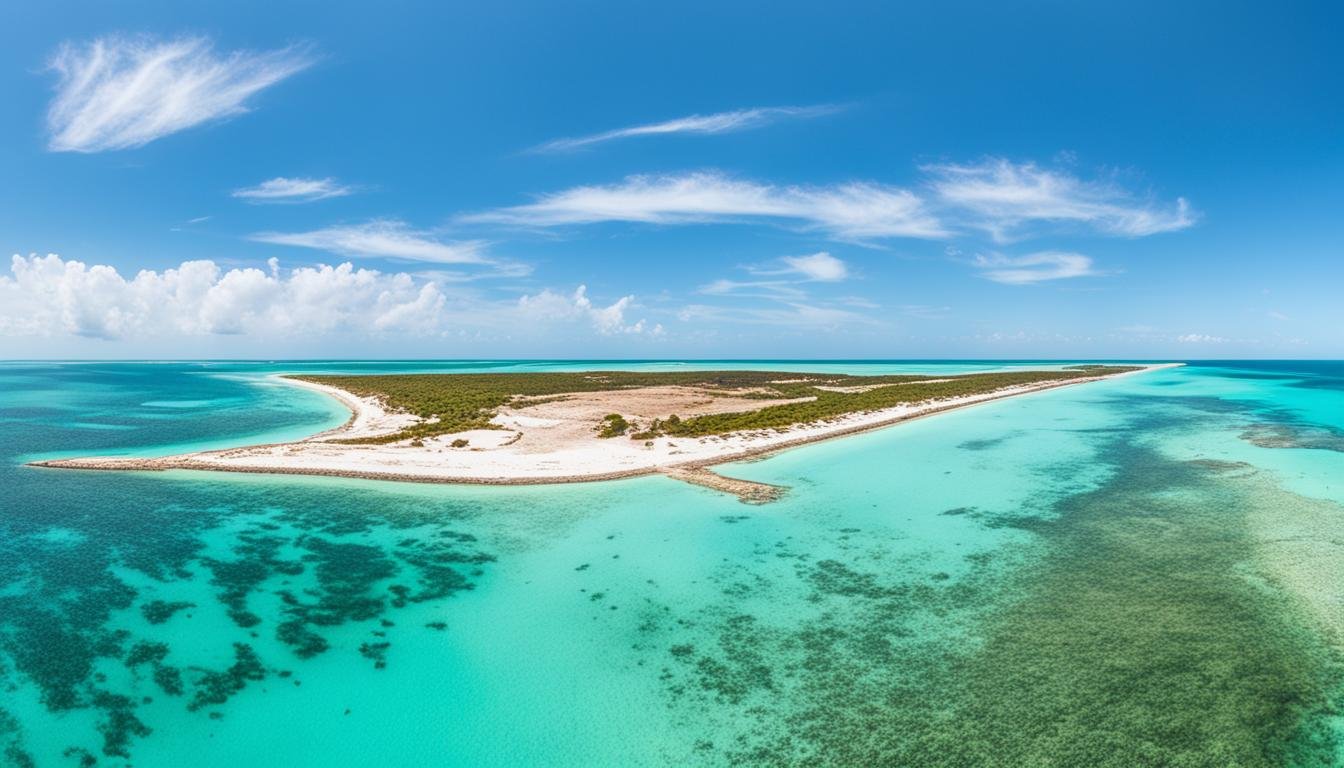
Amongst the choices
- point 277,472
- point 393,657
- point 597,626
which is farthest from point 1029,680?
point 277,472

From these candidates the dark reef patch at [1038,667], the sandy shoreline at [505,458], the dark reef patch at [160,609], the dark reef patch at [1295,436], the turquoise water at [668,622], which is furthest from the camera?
the dark reef patch at [1295,436]

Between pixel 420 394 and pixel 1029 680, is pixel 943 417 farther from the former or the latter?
pixel 420 394

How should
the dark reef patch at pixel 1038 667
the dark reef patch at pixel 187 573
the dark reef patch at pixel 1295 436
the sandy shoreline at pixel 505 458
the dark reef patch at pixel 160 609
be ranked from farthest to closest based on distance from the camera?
the dark reef patch at pixel 1295 436
the sandy shoreline at pixel 505 458
the dark reef patch at pixel 160 609
the dark reef patch at pixel 187 573
the dark reef patch at pixel 1038 667

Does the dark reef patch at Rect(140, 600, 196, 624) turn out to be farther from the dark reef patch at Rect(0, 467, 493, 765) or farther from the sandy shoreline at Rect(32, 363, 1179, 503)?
the sandy shoreline at Rect(32, 363, 1179, 503)

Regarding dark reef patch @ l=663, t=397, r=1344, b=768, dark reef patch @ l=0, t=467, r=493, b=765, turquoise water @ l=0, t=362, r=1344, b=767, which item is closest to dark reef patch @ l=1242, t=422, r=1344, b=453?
turquoise water @ l=0, t=362, r=1344, b=767

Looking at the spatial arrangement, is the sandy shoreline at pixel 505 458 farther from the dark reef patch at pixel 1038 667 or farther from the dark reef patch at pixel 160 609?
the dark reef patch at pixel 160 609

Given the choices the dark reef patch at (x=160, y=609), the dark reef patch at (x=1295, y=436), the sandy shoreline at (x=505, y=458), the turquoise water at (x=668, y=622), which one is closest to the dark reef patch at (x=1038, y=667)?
the turquoise water at (x=668, y=622)

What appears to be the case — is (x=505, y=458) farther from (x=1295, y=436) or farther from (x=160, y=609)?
(x=1295, y=436)

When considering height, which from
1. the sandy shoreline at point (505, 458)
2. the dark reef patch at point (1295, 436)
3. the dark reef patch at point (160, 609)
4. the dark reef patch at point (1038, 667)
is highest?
the dark reef patch at point (1295, 436)
